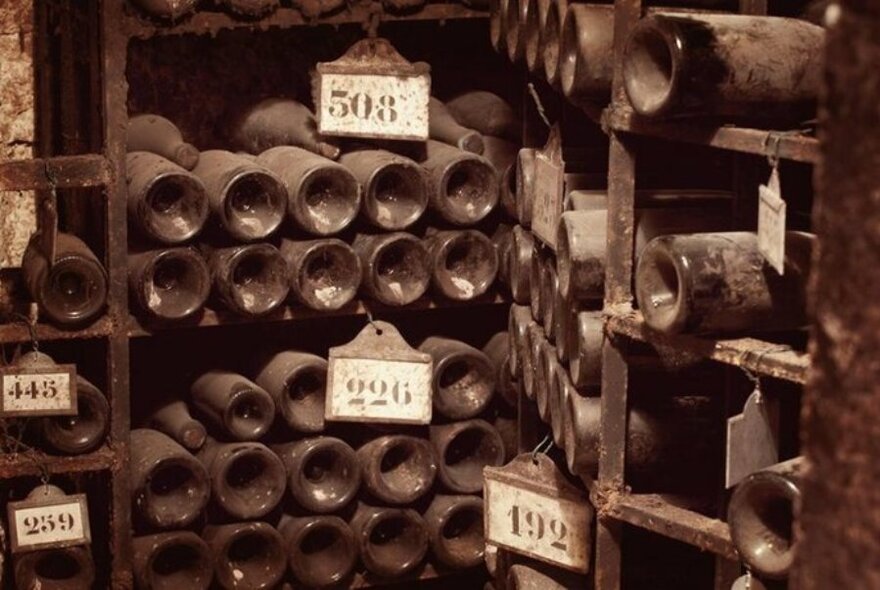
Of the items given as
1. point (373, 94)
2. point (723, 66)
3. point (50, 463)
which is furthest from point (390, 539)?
point (723, 66)

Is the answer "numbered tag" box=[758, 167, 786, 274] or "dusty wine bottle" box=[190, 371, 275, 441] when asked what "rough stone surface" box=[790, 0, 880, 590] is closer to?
"numbered tag" box=[758, 167, 786, 274]

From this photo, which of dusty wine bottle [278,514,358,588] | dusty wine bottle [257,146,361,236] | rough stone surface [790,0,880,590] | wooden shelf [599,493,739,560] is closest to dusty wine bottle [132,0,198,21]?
dusty wine bottle [257,146,361,236]

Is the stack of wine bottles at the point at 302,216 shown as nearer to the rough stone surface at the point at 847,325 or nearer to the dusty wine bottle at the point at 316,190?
the dusty wine bottle at the point at 316,190

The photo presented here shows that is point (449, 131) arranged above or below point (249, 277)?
above

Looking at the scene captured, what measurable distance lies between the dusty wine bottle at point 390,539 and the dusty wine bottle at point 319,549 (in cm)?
4

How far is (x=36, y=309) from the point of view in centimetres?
Result: 387

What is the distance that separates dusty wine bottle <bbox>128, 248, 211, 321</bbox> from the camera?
3912 millimetres

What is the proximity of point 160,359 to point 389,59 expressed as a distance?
1219 millimetres

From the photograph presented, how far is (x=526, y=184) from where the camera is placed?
388cm

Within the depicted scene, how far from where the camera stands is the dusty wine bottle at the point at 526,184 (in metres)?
3.86

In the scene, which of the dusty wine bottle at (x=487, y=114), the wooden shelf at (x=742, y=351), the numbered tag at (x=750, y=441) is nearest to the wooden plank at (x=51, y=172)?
the dusty wine bottle at (x=487, y=114)

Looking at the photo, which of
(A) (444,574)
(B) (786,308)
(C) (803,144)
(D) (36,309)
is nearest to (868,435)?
(C) (803,144)

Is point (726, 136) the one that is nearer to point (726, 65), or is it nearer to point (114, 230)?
point (726, 65)

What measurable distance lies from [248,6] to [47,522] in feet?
4.93
